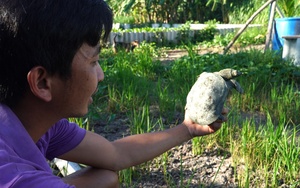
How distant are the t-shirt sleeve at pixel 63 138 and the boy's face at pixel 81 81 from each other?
385 mm

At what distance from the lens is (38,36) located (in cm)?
95

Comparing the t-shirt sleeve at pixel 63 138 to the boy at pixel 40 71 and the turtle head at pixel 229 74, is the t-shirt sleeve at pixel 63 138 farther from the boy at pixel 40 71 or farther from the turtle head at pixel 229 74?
the turtle head at pixel 229 74

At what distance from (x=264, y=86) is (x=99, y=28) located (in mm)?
2866

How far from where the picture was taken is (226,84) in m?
1.99

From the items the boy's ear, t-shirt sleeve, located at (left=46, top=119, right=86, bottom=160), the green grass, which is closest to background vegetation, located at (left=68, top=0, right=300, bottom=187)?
the green grass

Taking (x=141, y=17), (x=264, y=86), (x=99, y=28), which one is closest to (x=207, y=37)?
(x=141, y=17)

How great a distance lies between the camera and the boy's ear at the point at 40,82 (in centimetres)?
97

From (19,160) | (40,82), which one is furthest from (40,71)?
(19,160)

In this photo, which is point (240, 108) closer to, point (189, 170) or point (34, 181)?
point (189, 170)

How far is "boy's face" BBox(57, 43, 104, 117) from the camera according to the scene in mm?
1032

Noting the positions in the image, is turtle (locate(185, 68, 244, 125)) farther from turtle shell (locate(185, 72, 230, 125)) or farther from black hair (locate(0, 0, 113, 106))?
black hair (locate(0, 0, 113, 106))

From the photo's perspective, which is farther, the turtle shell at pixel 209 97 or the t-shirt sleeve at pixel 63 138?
the turtle shell at pixel 209 97

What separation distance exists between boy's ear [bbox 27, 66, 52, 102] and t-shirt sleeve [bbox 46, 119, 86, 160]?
461 millimetres

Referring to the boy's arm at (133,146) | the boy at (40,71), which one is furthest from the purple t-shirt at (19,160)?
the boy's arm at (133,146)
